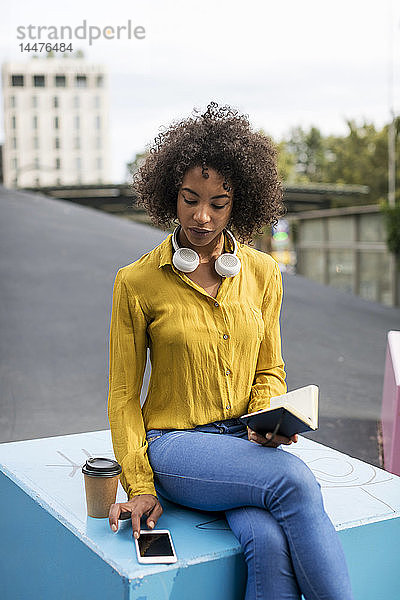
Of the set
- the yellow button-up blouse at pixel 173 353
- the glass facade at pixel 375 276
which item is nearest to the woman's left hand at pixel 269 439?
the yellow button-up blouse at pixel 173 353

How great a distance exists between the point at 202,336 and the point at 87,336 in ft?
14.2

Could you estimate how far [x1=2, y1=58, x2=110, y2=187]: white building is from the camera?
8600 cm

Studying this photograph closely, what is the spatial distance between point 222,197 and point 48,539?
1086 millimetres

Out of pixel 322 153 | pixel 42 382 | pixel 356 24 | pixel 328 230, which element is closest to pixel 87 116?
pixel 322 153

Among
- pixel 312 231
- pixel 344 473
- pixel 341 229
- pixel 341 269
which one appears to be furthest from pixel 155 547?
pixel 312 231

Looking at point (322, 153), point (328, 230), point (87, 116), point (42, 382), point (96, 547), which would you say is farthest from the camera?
point (87, 116)

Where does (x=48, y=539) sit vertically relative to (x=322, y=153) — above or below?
below

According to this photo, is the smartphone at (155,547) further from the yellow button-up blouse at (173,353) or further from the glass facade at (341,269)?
the glass facade at (341,269)

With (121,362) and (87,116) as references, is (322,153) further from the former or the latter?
(121,362)

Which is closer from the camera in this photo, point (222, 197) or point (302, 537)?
point (302, 537)

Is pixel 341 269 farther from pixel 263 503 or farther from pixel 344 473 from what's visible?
pixel 263 503

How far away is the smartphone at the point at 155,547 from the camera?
1.76m

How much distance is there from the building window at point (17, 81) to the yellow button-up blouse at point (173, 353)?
89716 mm

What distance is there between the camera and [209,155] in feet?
6.79
